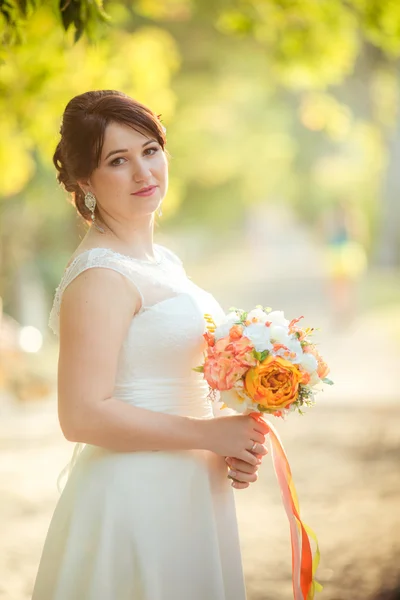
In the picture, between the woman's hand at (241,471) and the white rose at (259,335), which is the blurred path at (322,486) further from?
the white rose at (259,335)

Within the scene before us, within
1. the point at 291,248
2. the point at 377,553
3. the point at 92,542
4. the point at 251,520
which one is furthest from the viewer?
the point at 291,248

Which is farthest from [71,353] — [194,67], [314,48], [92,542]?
[194,67]

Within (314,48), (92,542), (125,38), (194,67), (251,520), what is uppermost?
(194,67)

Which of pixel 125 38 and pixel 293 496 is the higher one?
pixel 125 38

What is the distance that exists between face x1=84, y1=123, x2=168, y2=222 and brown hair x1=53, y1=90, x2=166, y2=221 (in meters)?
0.02

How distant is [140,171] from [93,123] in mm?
209

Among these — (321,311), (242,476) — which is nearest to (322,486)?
(242,476)

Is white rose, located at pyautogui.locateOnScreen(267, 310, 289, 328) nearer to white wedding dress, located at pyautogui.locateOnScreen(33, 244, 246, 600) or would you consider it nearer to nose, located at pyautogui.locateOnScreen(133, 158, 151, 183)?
white wedding dress, located at pyautogui.locateOnScreen(33, 244, 246, 600)

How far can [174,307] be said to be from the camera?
9.61 feet

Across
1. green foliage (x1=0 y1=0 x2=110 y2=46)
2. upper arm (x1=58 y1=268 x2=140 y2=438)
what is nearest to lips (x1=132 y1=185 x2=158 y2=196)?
upper arm (x1=58 y1=268 x2=140 y2=438)

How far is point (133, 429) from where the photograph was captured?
2736 mm

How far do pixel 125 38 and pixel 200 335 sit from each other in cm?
790

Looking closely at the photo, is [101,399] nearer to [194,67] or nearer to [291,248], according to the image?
[194,67]

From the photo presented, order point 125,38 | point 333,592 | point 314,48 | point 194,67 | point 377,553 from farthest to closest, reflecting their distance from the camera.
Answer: point 194,67, point 125,38, point 314,48, point 377,553, point 333,592
